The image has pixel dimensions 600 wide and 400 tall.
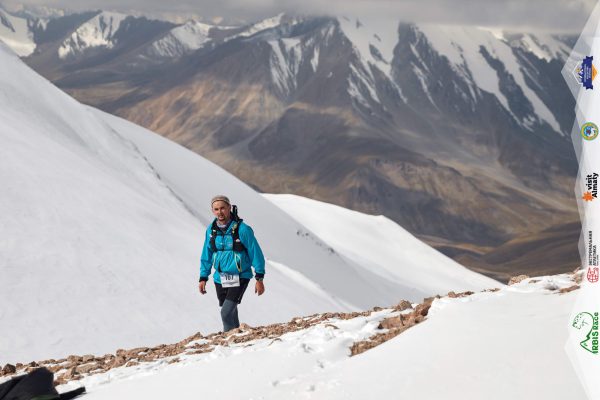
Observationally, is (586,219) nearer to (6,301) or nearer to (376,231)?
(6,301)

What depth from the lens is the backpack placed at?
7.12 m

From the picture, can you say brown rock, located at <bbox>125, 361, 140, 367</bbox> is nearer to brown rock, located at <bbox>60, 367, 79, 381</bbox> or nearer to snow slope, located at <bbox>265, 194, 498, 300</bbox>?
brown rock, located at <bbox>60, 367, 79, 381</bbox>

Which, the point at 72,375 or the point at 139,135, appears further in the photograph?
the point at 139,135

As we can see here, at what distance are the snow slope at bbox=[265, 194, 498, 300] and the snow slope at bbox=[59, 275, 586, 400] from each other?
175 feet

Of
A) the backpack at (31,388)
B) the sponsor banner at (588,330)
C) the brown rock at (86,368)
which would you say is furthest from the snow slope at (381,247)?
the sponsor banner at (588,330)

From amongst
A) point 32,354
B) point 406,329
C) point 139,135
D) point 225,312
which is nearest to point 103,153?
point 139,135

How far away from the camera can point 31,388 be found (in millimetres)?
7176

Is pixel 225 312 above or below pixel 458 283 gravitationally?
below

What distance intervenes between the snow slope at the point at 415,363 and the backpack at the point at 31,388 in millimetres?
543

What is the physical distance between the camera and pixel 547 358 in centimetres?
607

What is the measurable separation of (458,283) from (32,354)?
59.4 meters

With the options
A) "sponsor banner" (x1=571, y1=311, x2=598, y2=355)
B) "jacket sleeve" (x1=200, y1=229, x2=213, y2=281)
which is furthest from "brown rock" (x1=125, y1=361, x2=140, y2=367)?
"sponsor banner" (x1=571, y1=311, x2=598, y2=355)

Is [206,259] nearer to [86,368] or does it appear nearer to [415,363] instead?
[86,368]

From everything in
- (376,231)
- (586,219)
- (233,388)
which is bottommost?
(233,388)
